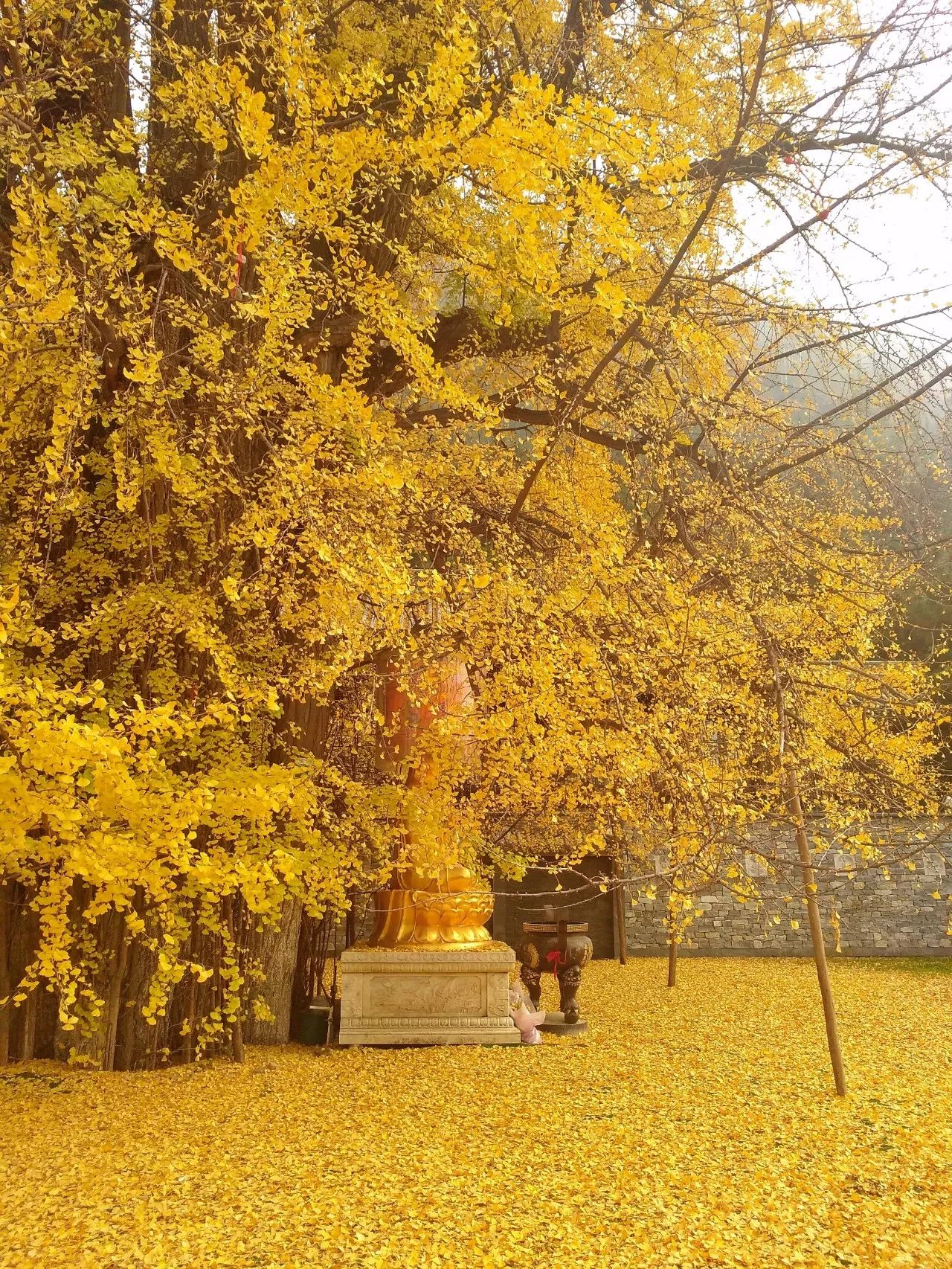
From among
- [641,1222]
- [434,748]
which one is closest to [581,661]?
[434,748]

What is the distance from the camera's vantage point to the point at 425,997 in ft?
22.0

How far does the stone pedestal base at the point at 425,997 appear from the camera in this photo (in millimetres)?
6605

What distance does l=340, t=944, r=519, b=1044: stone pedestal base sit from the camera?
6605 mm

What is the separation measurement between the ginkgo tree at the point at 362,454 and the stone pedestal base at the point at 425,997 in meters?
0.57

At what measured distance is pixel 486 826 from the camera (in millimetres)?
8773

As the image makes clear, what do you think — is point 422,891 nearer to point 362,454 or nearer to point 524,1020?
point 524,1020

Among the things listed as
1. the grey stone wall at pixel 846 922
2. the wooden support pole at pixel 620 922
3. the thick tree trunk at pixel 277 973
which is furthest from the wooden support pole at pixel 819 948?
the grey stone wall at pixel 846 922

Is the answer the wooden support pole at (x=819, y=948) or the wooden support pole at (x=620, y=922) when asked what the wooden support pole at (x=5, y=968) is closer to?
the wooden support pole at (x=819, y=948)

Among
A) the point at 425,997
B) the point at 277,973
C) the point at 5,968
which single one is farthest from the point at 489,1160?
the point at 5,968

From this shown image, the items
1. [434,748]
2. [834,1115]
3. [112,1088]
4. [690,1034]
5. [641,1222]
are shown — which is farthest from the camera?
[690,1034]

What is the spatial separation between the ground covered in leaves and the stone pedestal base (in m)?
0.19

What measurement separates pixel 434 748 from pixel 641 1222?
3.09m

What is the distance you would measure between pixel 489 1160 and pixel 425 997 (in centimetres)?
265

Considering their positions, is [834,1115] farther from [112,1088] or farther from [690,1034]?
[112,1088]
